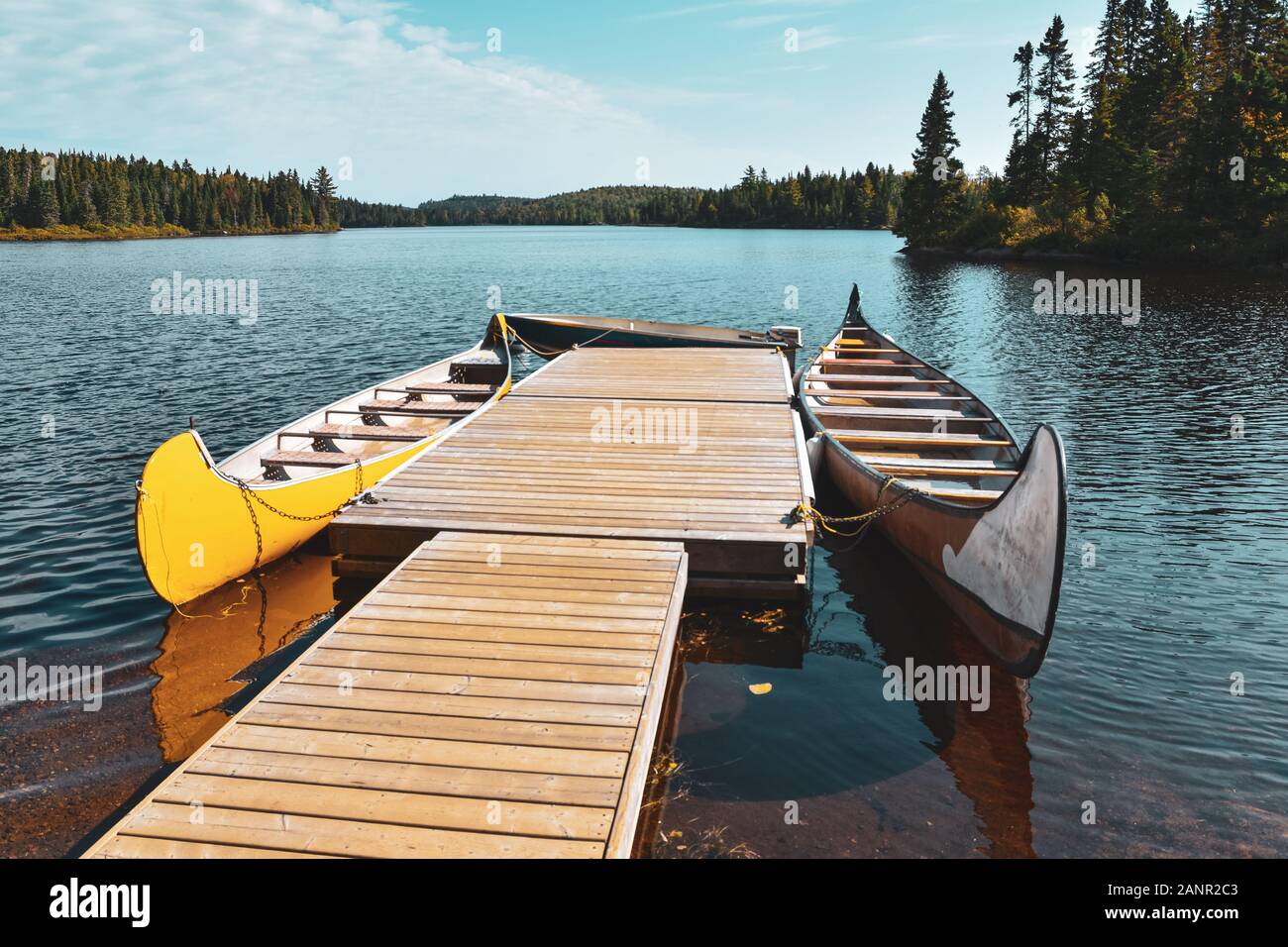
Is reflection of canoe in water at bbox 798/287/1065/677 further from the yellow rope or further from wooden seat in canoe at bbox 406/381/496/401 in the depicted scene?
wooden seat in canoe at bbox 406/381/496/401

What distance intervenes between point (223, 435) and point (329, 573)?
8611 mm

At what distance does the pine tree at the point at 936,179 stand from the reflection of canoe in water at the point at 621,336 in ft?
222

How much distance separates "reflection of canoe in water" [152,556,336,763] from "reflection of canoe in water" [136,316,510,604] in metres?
0.37

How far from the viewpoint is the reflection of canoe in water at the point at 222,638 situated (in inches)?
300

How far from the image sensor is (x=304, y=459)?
38.1ft

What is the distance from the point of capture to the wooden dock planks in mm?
4707

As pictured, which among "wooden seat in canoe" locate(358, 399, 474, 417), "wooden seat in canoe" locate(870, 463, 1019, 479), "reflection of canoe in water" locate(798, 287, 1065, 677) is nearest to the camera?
"reflection of canoe in water" locate(798, 287, 1065, 677)

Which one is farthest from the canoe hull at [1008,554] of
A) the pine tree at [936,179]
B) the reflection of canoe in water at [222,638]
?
the pine tree at [936,179]

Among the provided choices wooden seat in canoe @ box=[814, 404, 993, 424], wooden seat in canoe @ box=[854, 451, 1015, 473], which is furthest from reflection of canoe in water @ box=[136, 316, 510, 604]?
wooden seat in canoe @ box=[854, 451, 1015, 473]

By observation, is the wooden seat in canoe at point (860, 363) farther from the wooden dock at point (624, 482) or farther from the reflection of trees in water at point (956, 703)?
the reflection of trees in water at point (956, 703)

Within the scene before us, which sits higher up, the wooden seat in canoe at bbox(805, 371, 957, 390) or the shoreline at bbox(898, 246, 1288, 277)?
the shoreline at bbox(898, 246, 1288, 277)

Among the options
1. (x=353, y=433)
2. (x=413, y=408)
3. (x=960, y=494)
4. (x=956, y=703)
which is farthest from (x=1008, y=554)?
(x=413, y=408)
